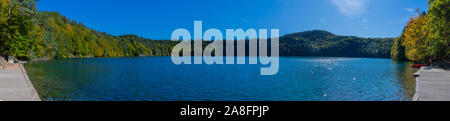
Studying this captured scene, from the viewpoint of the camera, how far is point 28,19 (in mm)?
54562

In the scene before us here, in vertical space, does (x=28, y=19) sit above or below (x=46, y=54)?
above

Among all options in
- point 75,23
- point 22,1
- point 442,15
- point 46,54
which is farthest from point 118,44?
point 442,15

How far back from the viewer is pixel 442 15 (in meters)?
37.9

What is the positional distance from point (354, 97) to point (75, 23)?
184058mm

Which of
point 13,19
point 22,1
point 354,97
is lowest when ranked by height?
point 354,97
